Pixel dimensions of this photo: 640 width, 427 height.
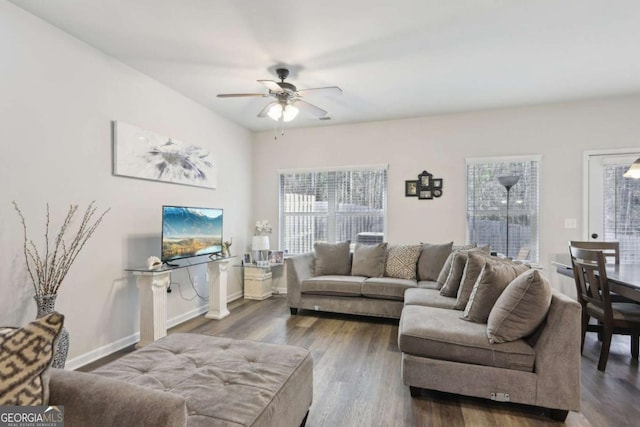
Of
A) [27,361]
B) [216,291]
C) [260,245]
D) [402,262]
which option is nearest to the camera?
[27,361]

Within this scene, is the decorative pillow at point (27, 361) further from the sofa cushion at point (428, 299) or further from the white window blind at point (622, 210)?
the white window blind at point (622, 210)

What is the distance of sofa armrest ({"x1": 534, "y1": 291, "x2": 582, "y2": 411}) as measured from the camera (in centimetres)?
184

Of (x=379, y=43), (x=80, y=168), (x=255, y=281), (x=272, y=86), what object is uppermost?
(x=379, y=43)

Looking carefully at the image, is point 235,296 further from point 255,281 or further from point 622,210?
point 622,210

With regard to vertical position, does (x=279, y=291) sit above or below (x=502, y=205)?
below

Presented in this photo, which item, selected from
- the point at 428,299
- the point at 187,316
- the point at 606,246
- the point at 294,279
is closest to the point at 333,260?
the point at 294,279

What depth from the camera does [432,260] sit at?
12.8ft

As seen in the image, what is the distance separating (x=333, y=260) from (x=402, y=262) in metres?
0.91

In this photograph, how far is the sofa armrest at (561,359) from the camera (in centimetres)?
184

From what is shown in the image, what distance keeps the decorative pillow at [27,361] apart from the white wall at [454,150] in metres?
4.21

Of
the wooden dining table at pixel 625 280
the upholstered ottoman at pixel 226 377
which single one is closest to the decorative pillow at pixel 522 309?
the wooden dining table at pixel 625 280

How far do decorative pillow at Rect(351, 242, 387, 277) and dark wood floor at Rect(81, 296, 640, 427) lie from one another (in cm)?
70

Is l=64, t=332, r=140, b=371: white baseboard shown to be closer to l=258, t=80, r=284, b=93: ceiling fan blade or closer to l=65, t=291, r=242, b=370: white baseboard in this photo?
l=65, t=291, r=242, b=370: white baseboard

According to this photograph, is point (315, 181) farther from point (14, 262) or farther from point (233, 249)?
point (14, 262)
